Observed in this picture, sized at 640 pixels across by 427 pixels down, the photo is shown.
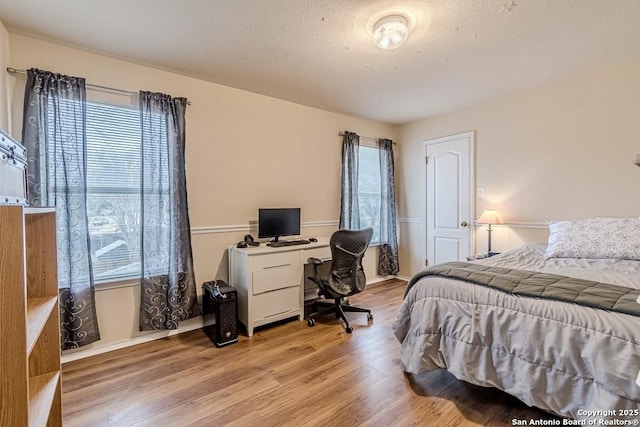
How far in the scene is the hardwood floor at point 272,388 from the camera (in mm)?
1721

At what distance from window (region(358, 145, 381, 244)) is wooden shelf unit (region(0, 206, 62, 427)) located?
11.6 feet

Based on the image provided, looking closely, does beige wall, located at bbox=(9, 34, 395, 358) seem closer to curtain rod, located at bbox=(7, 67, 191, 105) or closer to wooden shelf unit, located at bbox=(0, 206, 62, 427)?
curtain rod, located at bbox=(7, 67, 191, 105)

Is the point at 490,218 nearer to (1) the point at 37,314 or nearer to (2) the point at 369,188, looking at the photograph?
(2) the point at 369,188

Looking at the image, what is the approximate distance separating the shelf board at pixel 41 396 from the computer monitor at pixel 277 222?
202 centimetres

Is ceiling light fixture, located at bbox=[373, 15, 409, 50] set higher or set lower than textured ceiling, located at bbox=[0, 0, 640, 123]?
lower

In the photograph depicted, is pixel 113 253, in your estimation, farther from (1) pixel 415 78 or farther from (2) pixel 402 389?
(1) pixel 415 78

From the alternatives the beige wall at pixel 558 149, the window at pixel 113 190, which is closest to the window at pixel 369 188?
the beige wall at pixel 558 149

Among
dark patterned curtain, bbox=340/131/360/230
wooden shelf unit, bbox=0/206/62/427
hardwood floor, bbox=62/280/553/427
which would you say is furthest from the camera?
dark patterned curtain, bbox=340/131/360/230

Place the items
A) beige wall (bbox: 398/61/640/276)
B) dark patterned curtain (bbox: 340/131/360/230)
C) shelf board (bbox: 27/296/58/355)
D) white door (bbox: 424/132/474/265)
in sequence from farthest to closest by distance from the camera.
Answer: dark patterned curtain (bbox: 340/131/360/230), white door (bbox: 424/132/474/265), beige wall (bbox: 398/61/640/276), shelf board (bbox: 27/296/58/355)

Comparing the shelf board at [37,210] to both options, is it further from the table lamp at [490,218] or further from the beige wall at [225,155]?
the table lamp at [490,218]

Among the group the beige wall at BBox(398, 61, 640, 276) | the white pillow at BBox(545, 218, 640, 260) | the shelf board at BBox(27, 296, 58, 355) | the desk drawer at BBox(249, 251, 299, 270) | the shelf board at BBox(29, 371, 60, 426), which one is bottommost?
the shelf board at BBox(29, 371, 60, 426)

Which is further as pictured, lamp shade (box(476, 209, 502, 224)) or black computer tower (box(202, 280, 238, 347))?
lamp shade (box(476, 209, 502, 224))

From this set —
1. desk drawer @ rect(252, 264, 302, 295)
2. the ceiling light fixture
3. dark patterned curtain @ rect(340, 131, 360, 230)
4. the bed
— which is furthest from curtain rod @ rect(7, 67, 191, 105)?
the bed

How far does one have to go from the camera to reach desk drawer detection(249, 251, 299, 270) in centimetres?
282
